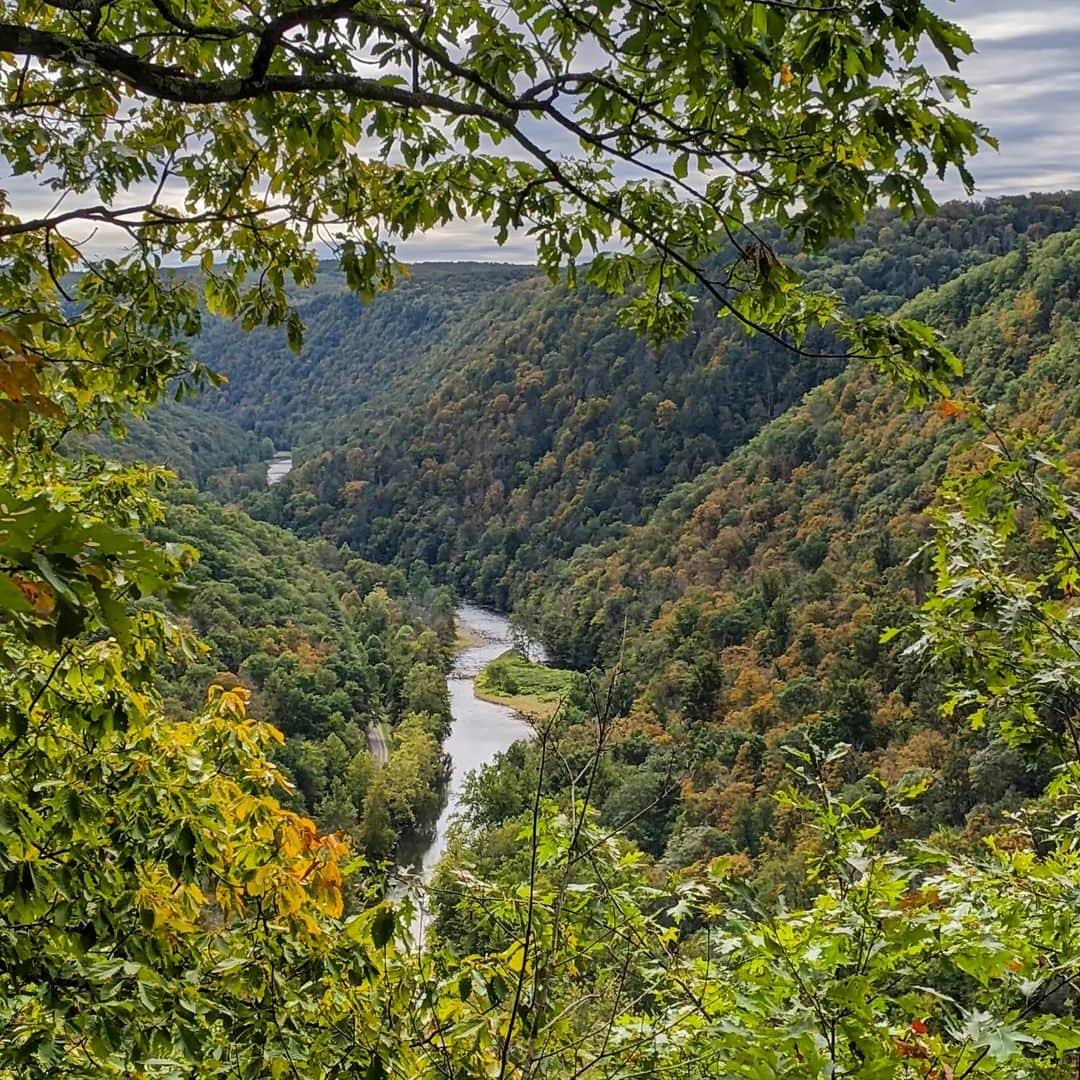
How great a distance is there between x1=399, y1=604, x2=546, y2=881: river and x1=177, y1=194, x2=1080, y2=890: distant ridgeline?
11.4 feet

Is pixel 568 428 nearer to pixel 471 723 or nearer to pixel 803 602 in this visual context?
pixel 471 723

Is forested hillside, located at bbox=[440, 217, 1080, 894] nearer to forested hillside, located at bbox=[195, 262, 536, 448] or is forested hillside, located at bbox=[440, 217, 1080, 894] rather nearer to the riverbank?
the riverbank

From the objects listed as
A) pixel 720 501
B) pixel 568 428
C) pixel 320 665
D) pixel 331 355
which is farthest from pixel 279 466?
pixel 320 665

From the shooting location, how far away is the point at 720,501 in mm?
62438

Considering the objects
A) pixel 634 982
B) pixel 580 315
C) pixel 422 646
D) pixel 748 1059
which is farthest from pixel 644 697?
pixel 580 315

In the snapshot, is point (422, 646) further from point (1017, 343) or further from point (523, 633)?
point (1017, 343)

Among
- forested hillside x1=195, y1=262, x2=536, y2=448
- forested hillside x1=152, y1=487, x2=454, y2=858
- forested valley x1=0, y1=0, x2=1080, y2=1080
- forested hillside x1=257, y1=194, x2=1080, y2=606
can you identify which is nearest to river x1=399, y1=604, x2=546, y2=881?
forested hillside x1=152, y1=487, x2=454, y2=858

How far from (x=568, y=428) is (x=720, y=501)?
2502 centimetres

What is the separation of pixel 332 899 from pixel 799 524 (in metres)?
53.8

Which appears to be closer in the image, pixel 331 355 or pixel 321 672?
pixel 321 672

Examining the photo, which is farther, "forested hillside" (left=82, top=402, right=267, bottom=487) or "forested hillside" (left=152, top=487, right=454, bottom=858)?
"forested hillside" (left=82, top=402, right=267, bottom=487)

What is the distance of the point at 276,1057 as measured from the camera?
205cm

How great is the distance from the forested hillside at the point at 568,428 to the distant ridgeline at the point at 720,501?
23cm

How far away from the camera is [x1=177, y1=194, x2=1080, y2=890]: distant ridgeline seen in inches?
1257
